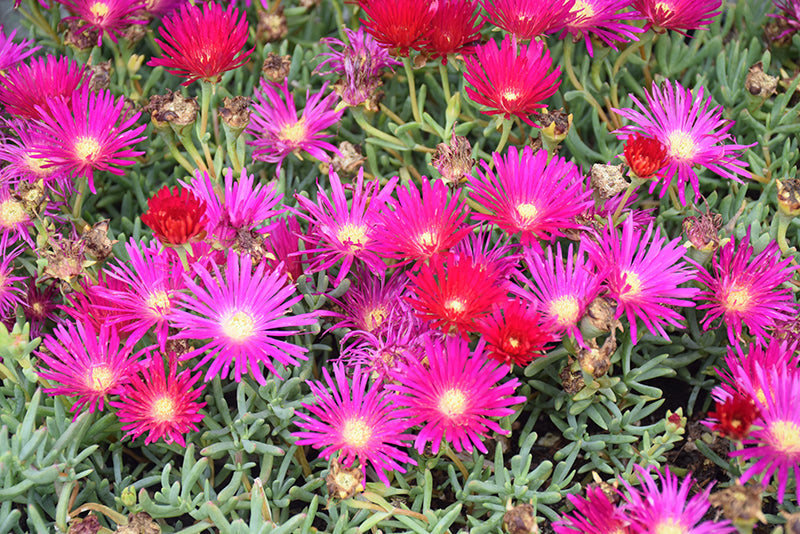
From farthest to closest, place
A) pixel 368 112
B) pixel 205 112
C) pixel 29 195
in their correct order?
pixel 368 112 → pixel 205 112 → pixel 29 195

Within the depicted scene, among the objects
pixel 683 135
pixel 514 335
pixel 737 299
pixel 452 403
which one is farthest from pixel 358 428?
pixel 683 135

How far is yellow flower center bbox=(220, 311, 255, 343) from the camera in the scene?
0.94 m

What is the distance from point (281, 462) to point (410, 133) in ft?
2.02

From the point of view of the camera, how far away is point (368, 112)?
1.31m

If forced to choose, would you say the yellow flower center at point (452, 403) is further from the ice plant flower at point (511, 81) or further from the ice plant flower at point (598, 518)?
the ice plant flower at point (511, 81)

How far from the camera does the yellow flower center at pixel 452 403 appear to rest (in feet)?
2.94

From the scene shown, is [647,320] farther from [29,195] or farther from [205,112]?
[29,195]

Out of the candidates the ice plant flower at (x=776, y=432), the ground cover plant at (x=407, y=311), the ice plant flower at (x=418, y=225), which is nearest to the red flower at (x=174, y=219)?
the ground cover plant at (x=407, y=311)

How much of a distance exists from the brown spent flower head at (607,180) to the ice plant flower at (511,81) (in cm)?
12

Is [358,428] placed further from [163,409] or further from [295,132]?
[295,132]

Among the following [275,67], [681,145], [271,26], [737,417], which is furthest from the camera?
[271,26]

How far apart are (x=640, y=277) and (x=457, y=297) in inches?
10.7

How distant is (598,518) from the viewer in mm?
869

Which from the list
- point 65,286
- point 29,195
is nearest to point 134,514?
point 65,286
